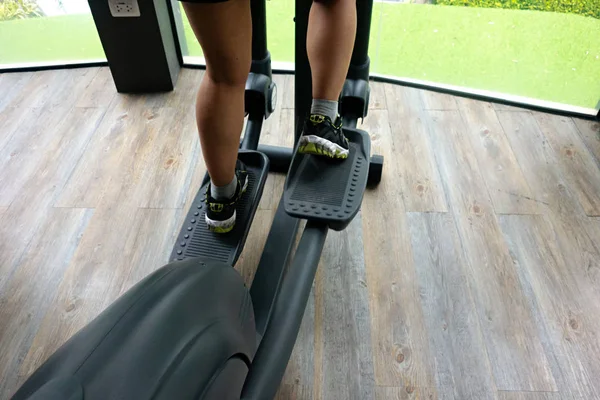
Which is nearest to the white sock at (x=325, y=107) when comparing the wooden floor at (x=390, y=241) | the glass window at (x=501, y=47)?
the wooden floor at (x=390, y=241)

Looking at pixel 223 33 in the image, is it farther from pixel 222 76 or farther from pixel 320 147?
pixel 320 147

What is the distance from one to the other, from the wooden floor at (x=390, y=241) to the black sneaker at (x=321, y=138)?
Answer: 1.09 feet

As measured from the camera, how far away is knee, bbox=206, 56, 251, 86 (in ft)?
3.09

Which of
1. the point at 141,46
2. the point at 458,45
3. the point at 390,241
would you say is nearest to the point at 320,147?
the point at 390,241

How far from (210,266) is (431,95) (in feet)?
5.52

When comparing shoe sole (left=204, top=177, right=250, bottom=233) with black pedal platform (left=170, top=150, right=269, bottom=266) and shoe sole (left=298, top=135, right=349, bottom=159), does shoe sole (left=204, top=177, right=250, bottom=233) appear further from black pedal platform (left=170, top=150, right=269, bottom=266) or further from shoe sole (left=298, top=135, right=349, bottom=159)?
shoe sole (left=298, top=135, right=349, bottom=159)

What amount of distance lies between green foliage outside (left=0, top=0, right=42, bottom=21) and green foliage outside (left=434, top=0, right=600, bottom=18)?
77.0 inches

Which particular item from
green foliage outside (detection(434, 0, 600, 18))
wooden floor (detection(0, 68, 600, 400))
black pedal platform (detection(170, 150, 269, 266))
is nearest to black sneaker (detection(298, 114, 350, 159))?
black pedal platform (detection(170, 150, 269, 266))

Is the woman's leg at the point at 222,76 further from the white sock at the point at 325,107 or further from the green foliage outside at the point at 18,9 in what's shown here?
the green foliage outside at the point at 18,9

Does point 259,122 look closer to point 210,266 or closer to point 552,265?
point 210,266

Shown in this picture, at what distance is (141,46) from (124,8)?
0.16 metres

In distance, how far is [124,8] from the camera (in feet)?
6.25

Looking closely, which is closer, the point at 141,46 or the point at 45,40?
the point at 141,46

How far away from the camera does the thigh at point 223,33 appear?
84 centimetres
